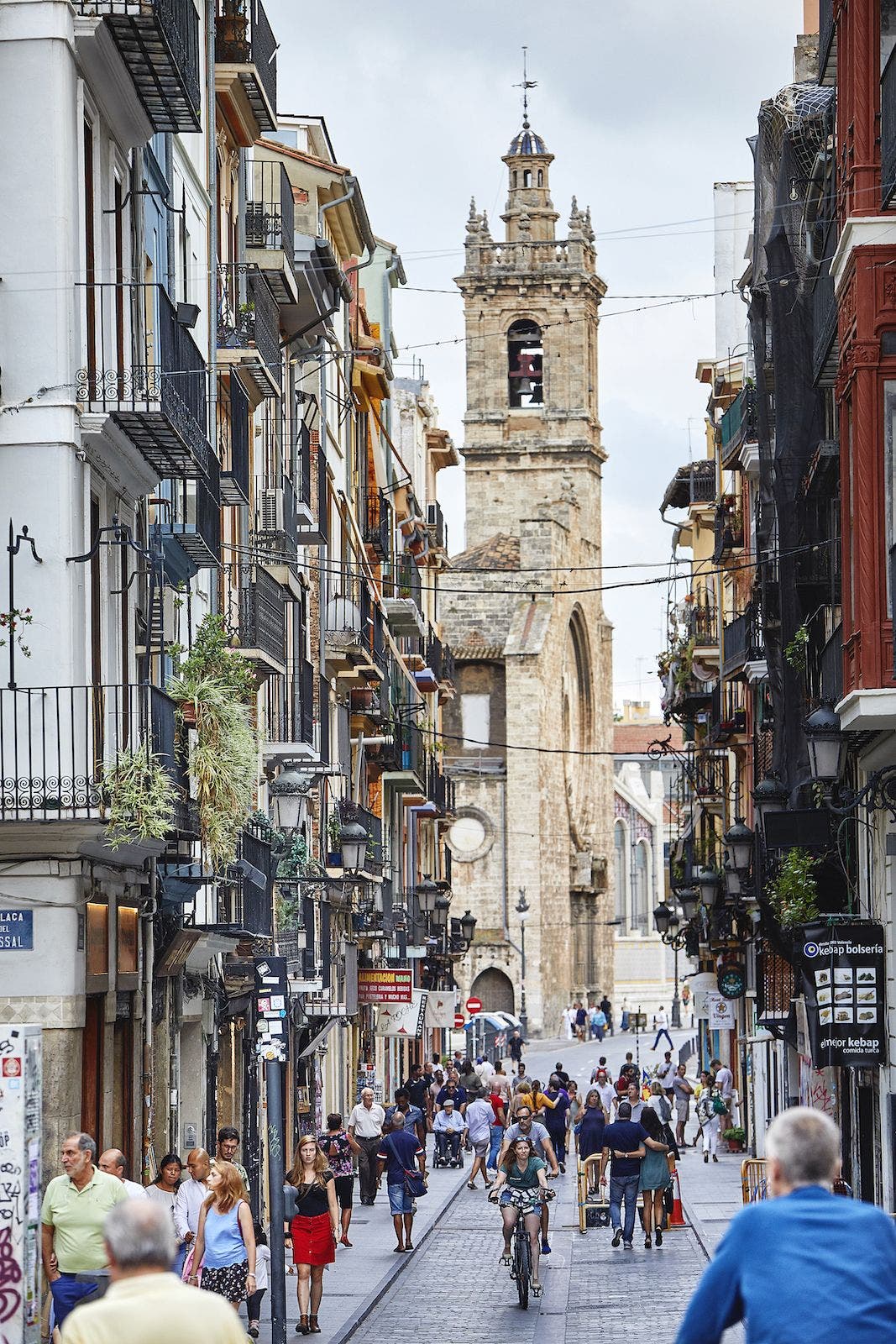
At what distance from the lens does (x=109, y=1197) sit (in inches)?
510

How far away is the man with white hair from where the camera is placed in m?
6.03

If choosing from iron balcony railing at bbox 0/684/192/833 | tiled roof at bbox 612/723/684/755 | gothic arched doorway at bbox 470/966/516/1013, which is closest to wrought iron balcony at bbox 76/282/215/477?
iron balcony railing at bbox 0/684/192/833

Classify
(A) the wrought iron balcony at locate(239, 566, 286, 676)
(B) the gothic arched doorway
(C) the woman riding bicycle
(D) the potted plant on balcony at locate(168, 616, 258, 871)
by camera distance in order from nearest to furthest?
Result: (D) the potted plant on balcony at locate(168, 616, 258, 871), (C) the woman riding bicycle, (A) the wrought iron balcony at locate(239, 566, 286, 676), (B) the gothic arched doorway

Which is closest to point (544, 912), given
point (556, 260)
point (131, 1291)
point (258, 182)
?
point (556, 260)

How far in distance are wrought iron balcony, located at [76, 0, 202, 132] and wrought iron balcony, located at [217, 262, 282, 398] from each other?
18.7 feet

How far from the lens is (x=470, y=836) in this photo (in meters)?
85.5

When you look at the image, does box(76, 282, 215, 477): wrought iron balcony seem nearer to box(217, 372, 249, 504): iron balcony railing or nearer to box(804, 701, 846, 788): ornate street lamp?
box(804, 701, 846, 788): ornate street lamp

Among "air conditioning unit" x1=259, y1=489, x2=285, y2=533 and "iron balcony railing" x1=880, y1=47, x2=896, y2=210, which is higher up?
"iron balcony railing" x1=880, y1=47, x2=896, y2=210

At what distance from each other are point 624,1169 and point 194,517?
7.55m

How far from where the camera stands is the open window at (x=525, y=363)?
9569 cm

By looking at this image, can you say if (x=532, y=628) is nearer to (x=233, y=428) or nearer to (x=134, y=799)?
(x=233, y=428)

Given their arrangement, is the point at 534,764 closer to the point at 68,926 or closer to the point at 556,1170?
the point at 556,1170

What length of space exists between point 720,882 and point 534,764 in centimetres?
4539

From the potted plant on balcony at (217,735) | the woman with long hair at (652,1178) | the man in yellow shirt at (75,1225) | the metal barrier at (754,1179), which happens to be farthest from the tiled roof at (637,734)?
the man in yellow shirt at (75,1225)
